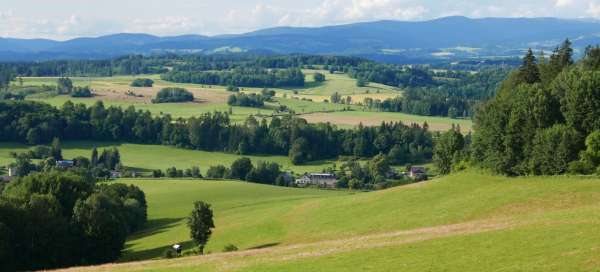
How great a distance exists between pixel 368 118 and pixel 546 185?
434 feet

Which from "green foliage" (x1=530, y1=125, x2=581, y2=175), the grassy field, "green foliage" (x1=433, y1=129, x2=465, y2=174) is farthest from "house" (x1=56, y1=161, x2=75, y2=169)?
"green foliage" (x1=530, y1=125, x2=581, y2=175)

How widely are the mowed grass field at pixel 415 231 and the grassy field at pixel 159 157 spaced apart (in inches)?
1999

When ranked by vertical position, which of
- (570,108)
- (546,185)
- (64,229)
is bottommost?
(64,229)

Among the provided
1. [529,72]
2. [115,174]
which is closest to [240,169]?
→ [115,174]

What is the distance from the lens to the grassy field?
453 ft

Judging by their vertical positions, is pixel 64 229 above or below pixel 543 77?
below

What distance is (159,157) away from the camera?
478ft

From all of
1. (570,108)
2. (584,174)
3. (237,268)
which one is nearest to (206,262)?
(237,268)

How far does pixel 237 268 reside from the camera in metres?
38.6

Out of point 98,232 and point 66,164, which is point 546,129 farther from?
point 66,164

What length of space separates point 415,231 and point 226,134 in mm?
111990

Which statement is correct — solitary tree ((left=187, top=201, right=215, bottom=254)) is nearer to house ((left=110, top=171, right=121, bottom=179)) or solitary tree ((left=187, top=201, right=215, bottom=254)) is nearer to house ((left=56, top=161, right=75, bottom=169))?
house ((left=110, top=171, right=121, bottom=179))

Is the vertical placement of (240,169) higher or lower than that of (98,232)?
lower

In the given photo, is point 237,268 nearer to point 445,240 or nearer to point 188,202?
point 445,240
